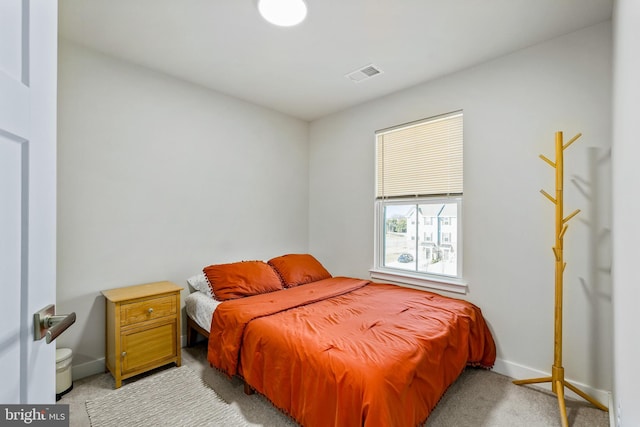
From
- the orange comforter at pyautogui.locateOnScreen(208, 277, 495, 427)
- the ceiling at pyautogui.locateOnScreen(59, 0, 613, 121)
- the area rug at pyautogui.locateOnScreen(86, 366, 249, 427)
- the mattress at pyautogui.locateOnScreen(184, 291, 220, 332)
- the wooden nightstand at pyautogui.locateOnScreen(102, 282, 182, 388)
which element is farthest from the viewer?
the mattress at pyautogui.locateOnScreen(184, 291, 220, 332)

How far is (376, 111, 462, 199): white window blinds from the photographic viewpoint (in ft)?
9.27

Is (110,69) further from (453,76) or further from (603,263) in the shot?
(603,263)

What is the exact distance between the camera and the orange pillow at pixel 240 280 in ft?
9.11

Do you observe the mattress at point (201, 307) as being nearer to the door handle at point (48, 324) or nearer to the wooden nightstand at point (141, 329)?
the wooden nightstand at point (141, 329)

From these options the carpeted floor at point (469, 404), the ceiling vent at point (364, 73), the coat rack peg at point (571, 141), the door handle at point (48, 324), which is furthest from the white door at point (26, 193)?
the coat rack peg at point (571, 141)

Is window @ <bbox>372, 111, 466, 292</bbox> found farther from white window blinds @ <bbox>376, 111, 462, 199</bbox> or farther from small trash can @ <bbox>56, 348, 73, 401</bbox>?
small trash can @ <bbox>56, 348, 73, 401</bbox>

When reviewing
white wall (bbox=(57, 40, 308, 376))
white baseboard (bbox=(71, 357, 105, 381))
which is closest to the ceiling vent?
white wall (bbox=(57, 40, 308, 376))

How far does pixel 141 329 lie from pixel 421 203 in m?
2.81

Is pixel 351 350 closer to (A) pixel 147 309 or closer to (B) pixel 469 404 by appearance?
(B) pixel 469 404

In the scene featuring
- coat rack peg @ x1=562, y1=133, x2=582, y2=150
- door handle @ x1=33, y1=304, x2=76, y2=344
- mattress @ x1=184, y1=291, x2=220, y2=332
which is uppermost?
coat rack peg @ x1=562, y1=133, x2=582, y2=150

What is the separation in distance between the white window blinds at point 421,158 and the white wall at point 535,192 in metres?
0.11

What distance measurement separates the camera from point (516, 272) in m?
2.43

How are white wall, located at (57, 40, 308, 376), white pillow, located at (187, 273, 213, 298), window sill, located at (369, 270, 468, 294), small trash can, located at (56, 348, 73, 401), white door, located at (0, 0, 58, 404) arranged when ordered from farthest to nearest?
white pillow, located at (187, 273, 213, 298) < window sill, located at (369, 270, 468, 294) < white wall, located at (57, 40, 308, 376) < small trash can, located at (56, 348, 73, 401) < white door, located at (0, 0, 58, 404)

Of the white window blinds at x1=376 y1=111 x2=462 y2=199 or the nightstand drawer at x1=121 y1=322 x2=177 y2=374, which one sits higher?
the white window blinds at x1=376 y1=111 x2=462 y2=199
